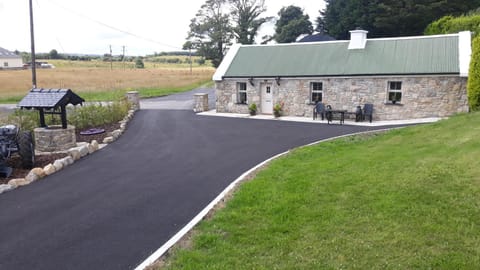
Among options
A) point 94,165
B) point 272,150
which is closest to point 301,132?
point 272,150

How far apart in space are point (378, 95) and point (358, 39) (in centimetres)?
391

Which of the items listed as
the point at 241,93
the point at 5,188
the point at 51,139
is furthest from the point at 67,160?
the point at 241,93

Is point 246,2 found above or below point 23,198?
above

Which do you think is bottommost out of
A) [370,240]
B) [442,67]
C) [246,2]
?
[370,240]

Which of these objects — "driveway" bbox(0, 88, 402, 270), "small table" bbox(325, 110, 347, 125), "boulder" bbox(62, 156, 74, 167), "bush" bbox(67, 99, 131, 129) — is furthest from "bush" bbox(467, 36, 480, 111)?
"bush" bbox(67, 99, 131, 129)

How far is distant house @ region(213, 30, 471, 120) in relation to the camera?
57.1 ft

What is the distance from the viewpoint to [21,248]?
5.85m

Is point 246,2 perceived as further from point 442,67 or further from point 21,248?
point 21,248

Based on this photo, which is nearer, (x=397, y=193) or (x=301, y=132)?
(x=397, y=193)

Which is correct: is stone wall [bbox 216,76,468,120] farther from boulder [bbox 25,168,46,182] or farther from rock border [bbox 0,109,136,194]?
boulder [bbox 25,168,46,182]

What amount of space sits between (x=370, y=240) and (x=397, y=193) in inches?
70.9

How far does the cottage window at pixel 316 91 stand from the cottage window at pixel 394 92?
11.0 feet

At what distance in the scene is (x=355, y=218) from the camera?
5.88 m

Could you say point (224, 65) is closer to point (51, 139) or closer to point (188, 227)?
point (51, 139)
